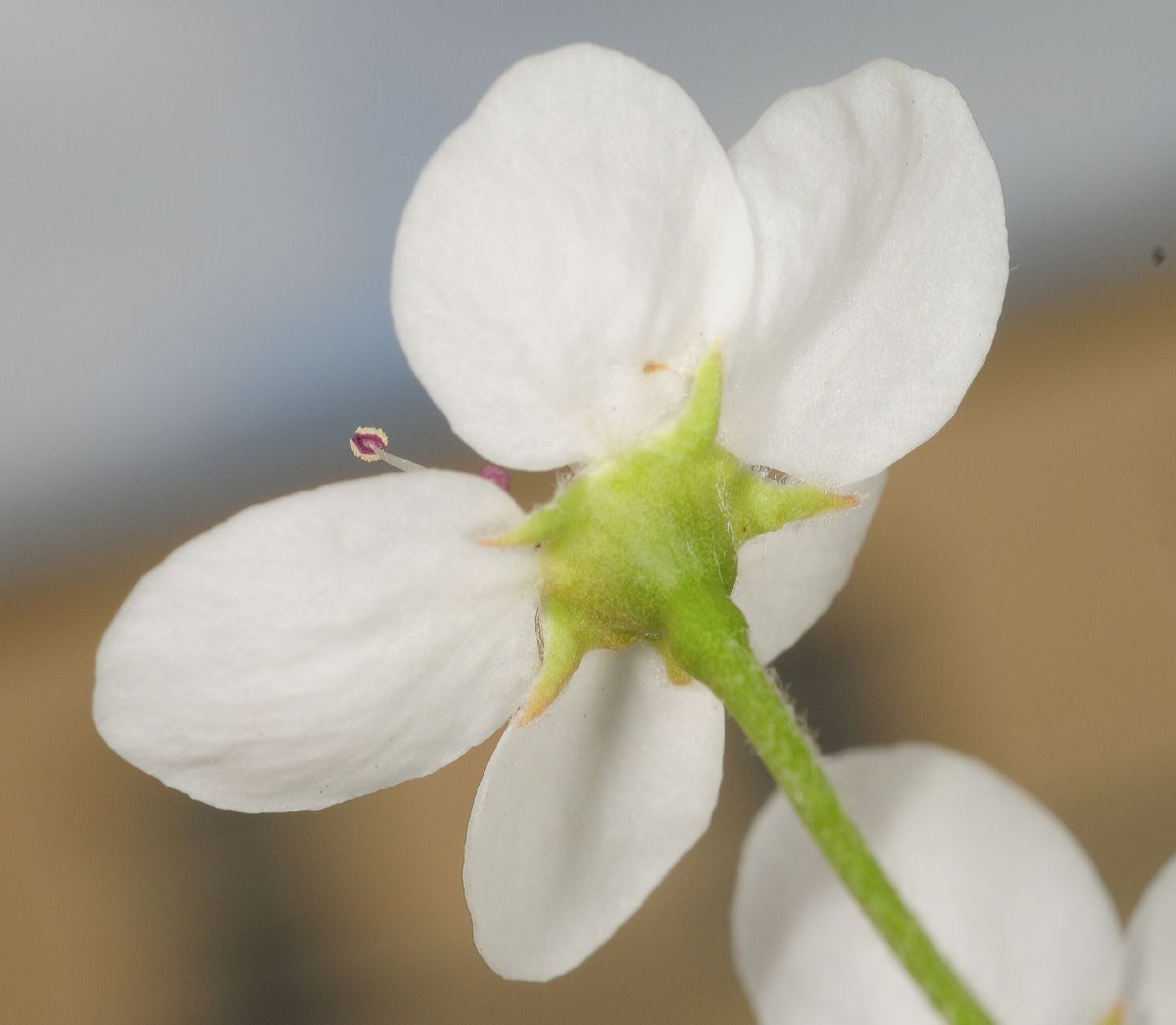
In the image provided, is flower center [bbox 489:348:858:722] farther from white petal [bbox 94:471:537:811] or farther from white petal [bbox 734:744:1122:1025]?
white petal [bbox 734:744:1122:1025]

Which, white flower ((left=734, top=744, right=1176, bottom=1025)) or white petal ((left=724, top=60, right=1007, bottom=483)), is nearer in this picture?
white petal ((left=724, top=60, right=1007, bottom=483))

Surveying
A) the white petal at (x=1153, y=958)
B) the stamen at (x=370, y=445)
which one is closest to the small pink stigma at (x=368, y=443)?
the stamen at (x=370, y=445)

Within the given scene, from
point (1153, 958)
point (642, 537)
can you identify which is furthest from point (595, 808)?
point (1153, 958)

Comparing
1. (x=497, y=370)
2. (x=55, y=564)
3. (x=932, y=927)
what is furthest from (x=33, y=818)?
(x=497, y=370)

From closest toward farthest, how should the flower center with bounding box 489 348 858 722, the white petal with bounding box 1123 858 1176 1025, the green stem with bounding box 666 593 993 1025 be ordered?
the green stem with bounding box 666 593 993 1025 < the flower center with bounding box 489 348 858 722 < the white petal with bounding box 1123 858 1176 1025

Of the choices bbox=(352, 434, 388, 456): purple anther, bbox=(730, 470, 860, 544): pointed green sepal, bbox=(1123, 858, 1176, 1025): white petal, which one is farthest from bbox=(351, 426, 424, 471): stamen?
bbox=(1123, 858, 1176, 1025): white petal

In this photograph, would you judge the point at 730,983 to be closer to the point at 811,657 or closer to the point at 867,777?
the point at 811,657
